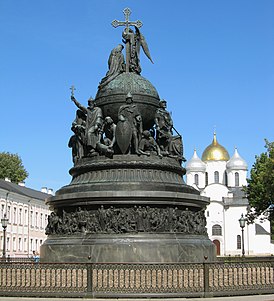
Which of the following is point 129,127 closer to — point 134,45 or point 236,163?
point 134,45

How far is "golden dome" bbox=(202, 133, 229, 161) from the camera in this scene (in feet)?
360

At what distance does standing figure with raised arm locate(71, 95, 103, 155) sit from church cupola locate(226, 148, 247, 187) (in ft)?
278

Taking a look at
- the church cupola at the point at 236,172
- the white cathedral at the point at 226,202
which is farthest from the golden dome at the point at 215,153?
the church cupola at the point at 236,172

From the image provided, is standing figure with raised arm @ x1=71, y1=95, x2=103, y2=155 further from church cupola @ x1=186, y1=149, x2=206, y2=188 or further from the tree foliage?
church cupola @ x1=186, y1=149, x2=206, y2=188

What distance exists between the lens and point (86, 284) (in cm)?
1471

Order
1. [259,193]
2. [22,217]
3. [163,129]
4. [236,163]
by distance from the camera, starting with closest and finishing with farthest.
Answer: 1. [163,129]
2. [259,193]
3. [22,217]
4. [236,163]

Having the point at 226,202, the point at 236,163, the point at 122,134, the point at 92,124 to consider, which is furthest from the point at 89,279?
the point at 236,163

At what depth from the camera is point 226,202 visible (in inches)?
3868

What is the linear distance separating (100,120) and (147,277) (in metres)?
8.62

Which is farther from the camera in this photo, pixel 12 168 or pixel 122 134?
pixel 12 168

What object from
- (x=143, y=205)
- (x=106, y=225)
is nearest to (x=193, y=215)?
(x=143, y=205)

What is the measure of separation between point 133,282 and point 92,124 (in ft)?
29.2

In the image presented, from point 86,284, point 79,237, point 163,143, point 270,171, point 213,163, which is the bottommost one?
point 86,284

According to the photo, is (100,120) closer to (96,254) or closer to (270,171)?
(96,254)
